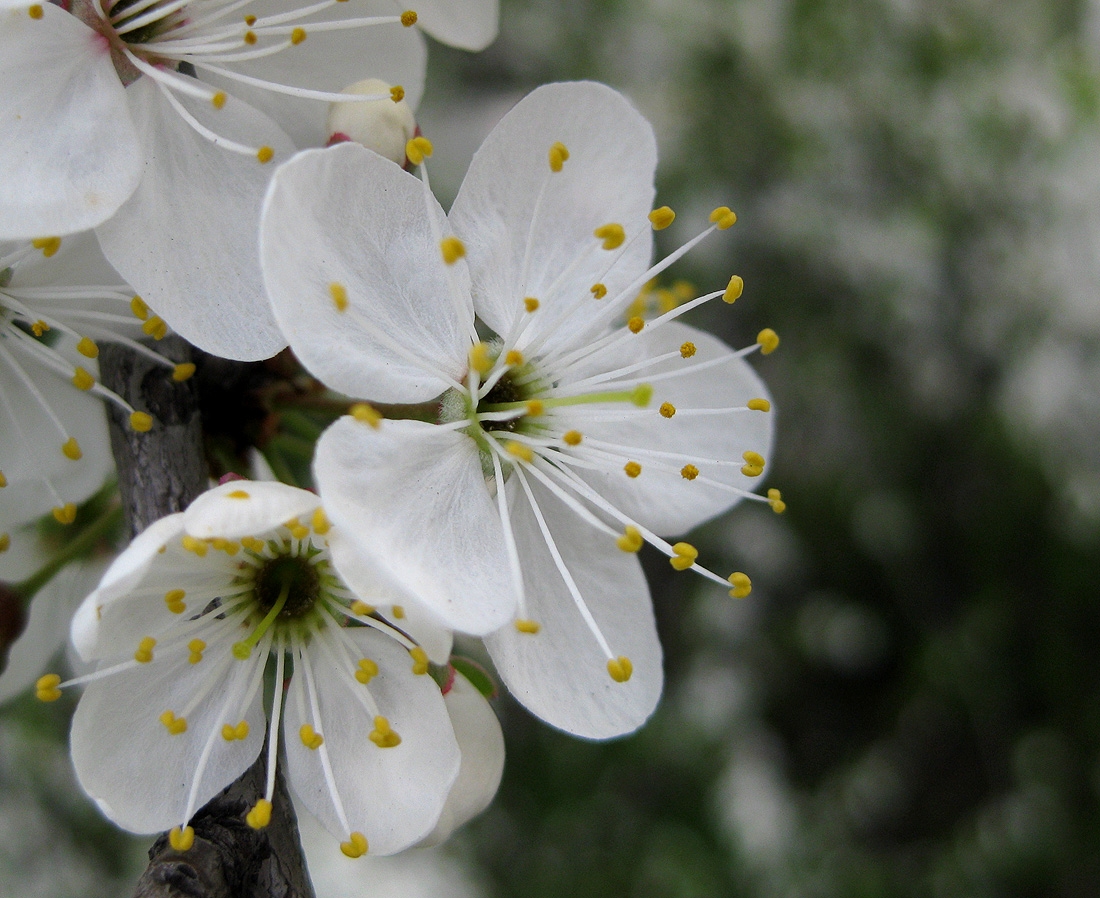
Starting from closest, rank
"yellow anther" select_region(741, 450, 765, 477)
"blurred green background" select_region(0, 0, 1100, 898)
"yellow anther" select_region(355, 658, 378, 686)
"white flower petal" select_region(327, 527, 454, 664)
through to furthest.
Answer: "white flower petal" select_region(327, 527, 454, 664) < "yellow anther" select_region(355, 658, 378, 686) < "yellow anther" select_region(741, 450, 765, 477) < "blurred green background" select_region(0, 0, 1100, 898)

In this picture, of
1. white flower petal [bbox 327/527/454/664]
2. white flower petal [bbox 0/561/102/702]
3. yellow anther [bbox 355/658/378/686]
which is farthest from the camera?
white flower petal [bbox 0/561/102/702]

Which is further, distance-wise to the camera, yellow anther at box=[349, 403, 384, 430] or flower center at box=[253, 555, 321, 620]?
flower center at box=[253, 555, 321, 620]

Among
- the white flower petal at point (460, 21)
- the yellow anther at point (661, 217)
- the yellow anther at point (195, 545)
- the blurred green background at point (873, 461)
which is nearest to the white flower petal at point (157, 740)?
the yellow anther at point (195, 545)

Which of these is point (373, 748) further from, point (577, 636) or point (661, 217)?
point (661, 217)

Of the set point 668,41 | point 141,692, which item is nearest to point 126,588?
point 141,692

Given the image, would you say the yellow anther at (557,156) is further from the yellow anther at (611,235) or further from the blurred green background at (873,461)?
the blurred green background at (873,461)

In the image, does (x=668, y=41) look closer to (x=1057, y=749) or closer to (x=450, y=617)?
(x=1057, y=749)

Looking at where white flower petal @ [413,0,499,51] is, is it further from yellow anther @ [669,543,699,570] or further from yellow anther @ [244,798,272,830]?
yellow anther @ [244,798,272,830]

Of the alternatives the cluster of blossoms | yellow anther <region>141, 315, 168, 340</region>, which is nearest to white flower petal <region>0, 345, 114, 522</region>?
the cluster of blossoms
